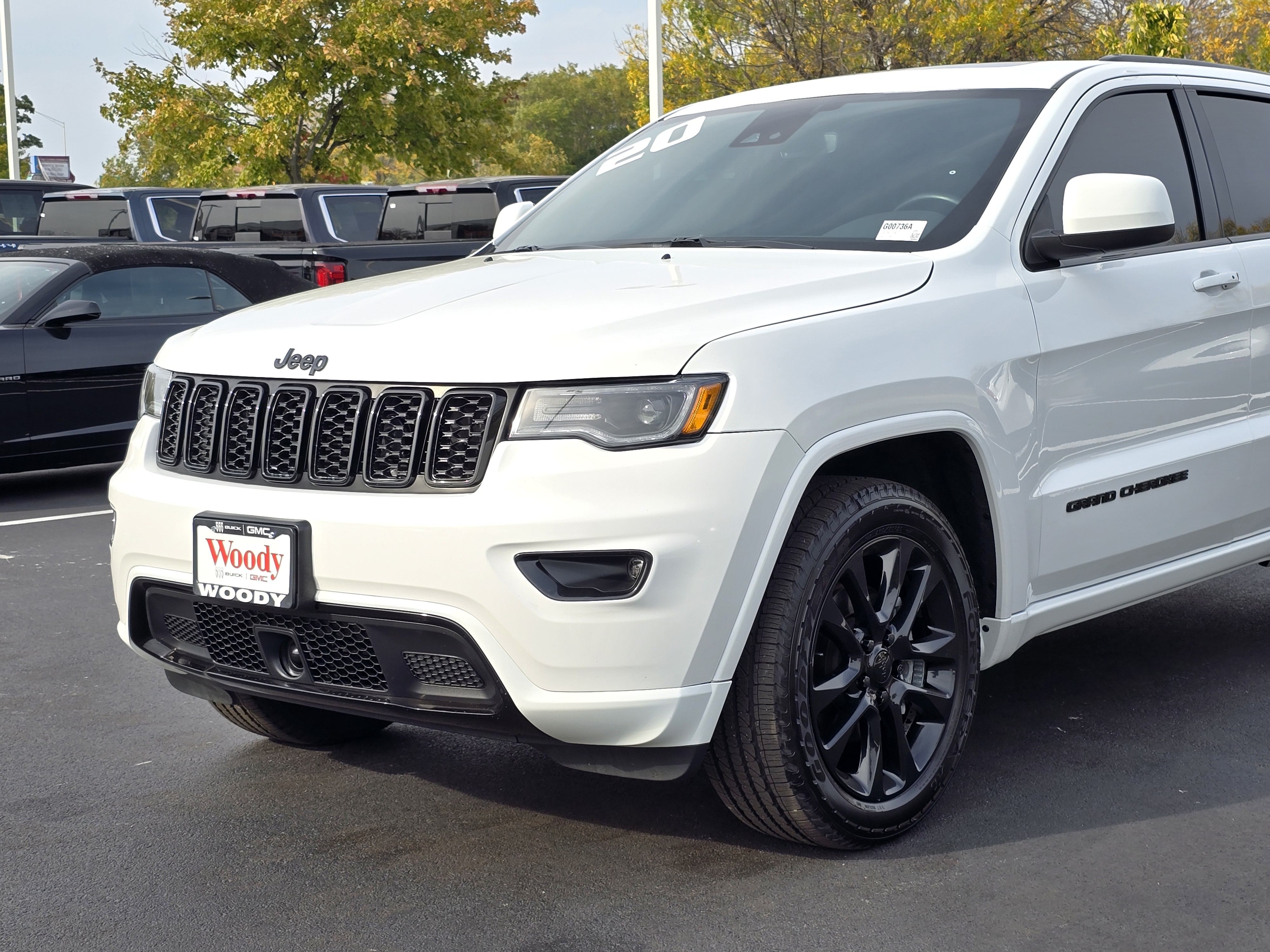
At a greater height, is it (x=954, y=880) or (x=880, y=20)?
(x=880, y=20)

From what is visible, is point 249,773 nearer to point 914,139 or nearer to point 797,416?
point 797,416

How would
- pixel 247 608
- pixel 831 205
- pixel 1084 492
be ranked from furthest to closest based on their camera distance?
pixel 831 205 → pixel 1084 492 → pixel 247 608

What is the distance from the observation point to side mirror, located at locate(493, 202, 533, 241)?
16.8 ft

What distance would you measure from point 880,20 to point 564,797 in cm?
2432

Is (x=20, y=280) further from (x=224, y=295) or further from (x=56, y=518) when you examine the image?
(x=56, y=518)

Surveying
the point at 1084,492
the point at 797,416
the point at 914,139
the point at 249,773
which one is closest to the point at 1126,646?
the point at 1084,492

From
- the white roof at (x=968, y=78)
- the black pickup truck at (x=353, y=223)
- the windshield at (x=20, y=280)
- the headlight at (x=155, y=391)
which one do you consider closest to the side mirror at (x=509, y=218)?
the white roof at (x=968, y=78)

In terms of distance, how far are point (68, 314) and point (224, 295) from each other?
119 centimetres

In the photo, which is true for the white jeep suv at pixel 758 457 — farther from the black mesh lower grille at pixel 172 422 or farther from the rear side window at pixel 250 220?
the rear side window at pixel 250 220

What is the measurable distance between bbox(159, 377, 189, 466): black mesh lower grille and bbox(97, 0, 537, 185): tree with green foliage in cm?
2614

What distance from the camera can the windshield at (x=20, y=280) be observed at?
9078 millimetres

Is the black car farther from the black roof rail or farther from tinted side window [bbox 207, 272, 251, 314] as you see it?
the black roof rail

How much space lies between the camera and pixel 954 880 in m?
3.35

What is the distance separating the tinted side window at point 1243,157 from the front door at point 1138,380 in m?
0.20
